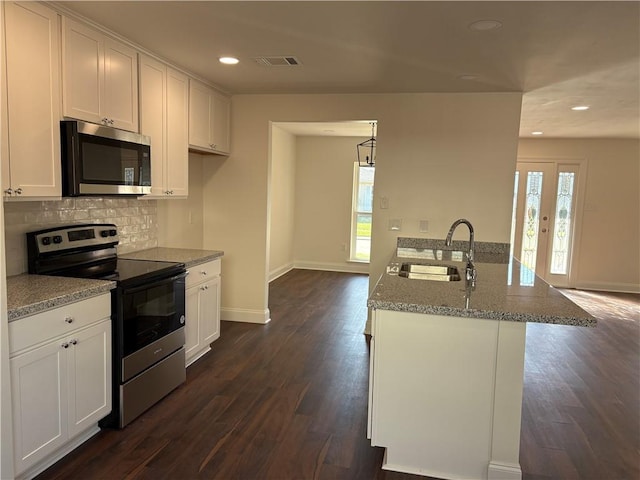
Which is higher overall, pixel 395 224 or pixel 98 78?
pixel 98 78

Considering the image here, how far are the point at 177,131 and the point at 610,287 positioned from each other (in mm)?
6873

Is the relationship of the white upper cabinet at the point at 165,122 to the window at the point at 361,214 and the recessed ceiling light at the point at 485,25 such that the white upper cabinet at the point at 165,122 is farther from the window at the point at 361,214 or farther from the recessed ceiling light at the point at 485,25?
the window at the point at 361,214

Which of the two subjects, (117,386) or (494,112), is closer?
(117,386)

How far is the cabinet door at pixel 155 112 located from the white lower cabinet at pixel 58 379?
1.24m

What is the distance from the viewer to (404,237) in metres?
4.46

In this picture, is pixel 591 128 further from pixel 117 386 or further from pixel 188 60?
pixel 117 386

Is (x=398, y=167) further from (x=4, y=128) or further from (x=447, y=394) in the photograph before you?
(x=4, y=128)

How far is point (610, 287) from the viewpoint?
7.25 m

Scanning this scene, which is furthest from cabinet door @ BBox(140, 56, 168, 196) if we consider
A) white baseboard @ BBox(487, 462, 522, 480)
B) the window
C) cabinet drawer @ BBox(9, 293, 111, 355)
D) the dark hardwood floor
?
the window

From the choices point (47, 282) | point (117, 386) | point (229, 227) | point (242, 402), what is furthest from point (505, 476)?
point (229, 227)

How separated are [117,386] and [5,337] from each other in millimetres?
868

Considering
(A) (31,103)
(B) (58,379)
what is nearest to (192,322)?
(B) (58,379)

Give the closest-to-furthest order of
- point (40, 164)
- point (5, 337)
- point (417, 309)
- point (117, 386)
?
point (5, 337)
point (417, 309)
point (40, 164)
point (117, 386)

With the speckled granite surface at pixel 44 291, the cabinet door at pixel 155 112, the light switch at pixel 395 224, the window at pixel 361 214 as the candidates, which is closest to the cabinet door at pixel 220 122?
the cabinet door at pixel 155 112
